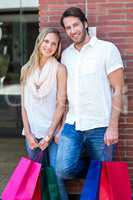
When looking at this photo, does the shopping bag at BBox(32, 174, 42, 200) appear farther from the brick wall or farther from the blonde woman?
the brick wall

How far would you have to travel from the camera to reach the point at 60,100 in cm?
477

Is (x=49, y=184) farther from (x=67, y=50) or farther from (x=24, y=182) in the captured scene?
A: (x=67, y=50)

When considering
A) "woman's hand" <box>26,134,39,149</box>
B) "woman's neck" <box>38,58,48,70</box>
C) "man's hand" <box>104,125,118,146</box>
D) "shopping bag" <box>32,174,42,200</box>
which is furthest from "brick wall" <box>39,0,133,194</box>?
"shopping bag" <box>32,174,42,200</box>

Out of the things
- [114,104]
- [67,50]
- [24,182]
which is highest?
[67,50]

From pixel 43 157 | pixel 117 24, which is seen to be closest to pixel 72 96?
pixel 43 157

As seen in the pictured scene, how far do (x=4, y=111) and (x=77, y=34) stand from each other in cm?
501

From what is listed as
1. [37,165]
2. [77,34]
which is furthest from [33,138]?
[77,34]

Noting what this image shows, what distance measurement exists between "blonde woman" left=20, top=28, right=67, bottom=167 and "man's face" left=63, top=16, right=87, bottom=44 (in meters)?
0.19

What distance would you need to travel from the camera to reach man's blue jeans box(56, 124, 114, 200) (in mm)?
4684

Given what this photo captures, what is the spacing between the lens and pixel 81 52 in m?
4.67

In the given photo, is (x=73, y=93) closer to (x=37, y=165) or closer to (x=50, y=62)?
(x=50, y=62)

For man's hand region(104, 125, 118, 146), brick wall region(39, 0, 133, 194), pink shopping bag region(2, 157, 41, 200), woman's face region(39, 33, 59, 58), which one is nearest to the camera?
man's hand region(104, 125, 118, 146)

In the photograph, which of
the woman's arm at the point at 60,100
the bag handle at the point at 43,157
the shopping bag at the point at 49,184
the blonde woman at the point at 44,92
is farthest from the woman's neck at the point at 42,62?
the shopping bag at the point at 49,184

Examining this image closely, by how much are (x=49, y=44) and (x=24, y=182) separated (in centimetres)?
119
